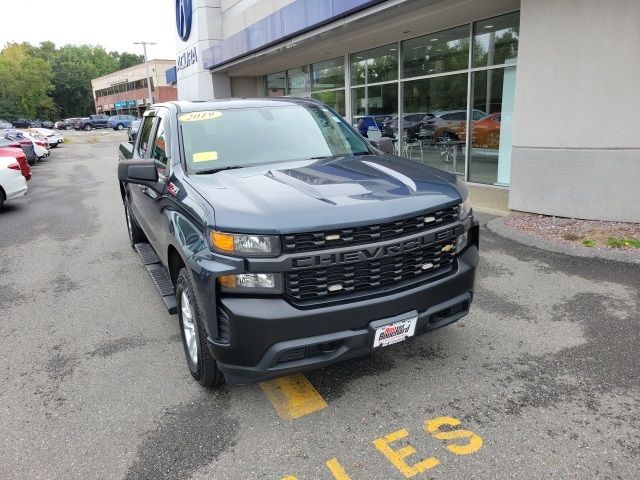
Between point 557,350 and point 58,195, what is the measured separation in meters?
12.5

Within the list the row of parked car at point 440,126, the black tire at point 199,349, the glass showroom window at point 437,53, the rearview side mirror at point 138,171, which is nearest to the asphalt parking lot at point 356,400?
the black tire at point 199,349

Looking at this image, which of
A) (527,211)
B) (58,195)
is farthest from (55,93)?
(527,211)

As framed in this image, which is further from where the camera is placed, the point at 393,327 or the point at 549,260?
the point at 549,260

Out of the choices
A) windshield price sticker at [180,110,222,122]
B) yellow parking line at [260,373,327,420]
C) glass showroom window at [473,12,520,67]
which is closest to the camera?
yellow parking line at [260,373,327,420]

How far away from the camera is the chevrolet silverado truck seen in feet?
8.78

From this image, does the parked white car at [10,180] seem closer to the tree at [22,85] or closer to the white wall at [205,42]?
the white wall at [205,42]

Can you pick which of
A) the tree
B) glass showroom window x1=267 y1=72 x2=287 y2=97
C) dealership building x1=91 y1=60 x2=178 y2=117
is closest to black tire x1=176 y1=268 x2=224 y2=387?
glass showroom window x1=267 y1=72 x2=287 y2=97

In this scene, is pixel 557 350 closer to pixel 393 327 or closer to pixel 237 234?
pixel 393 327

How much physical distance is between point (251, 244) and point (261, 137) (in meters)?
1.65

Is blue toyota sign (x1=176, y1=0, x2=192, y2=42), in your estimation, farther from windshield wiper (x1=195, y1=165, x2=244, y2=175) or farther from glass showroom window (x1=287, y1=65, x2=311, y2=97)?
windshield wiper (x1=195, y1=165, x2=244, y2=175)

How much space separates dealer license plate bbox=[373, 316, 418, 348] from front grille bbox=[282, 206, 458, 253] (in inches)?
19.8

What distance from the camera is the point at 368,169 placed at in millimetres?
3516

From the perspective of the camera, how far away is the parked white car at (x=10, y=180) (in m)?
10.3

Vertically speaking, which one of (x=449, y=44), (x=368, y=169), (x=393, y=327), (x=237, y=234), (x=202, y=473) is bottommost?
(x=202, y=473)
